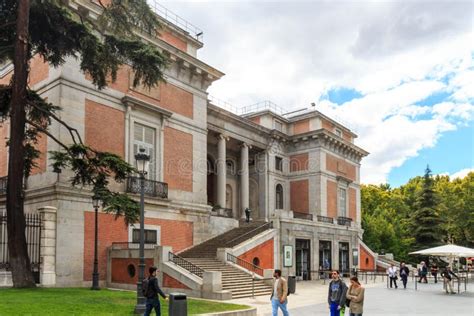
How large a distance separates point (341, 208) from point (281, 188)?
6.06m

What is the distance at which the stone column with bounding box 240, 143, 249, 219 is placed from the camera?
38.1 meters

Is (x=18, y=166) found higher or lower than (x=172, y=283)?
higher

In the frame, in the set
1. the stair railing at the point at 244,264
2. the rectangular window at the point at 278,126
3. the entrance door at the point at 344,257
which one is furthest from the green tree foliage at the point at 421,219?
the stair railing at the point at 244,264

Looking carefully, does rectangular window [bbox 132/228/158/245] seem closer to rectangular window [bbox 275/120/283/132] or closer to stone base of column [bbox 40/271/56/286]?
stone base of column [bbox 40/271/56/286]

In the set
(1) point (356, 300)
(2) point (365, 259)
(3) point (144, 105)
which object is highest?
(3) point (144, 105)

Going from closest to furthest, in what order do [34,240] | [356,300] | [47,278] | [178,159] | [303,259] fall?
[356,300]
[47,278]
[34,240]
[178,159]
[303,259]

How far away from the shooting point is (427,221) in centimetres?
5019

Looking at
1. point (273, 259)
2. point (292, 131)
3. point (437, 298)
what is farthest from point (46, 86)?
point (292, 131)

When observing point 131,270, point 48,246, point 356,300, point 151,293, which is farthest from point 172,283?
point 356,300

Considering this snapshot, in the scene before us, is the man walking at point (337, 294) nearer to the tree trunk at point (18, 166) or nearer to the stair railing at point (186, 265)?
the stair railing at point (186, 265)

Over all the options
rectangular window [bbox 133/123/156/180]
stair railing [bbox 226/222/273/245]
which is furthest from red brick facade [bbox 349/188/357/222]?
rectangular window [bbox 133/123/156/180]

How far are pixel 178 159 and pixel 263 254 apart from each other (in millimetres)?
7138

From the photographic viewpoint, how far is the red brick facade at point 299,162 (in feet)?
139

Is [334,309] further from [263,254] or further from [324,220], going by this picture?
[324,220]
